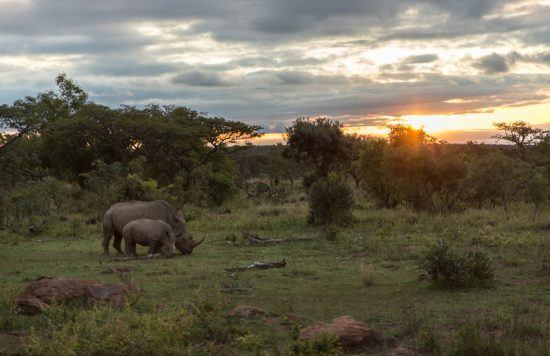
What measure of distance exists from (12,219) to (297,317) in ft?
59.2

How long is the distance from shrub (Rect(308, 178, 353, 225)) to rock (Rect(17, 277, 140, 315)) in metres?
13.2

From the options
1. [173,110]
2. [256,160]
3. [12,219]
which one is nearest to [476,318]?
[12,219]

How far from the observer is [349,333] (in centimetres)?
741

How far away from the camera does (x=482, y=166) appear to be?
29766mm

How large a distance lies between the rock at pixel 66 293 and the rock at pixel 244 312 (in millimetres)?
1755

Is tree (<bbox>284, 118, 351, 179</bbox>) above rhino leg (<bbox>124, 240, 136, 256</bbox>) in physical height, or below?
above

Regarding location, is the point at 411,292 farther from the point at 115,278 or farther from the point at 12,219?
the point at 12,219

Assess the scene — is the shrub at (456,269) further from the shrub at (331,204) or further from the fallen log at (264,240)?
the shrub at (331,204)

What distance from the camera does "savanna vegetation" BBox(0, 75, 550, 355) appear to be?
7602mm

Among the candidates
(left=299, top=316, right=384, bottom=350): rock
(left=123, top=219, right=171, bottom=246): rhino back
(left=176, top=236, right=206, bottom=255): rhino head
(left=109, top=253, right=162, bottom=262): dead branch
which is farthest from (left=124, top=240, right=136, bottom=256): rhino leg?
(left=299, top=316, right=384, bottom=350): rock

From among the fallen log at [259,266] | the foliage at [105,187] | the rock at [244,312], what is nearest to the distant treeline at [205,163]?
the foliage at [105,187]

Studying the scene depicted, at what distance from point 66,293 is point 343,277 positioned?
5.66 meters

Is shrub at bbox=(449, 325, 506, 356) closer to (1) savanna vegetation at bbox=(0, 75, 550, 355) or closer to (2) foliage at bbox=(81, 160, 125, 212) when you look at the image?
(1) savanna vegetation at bbox=(0, 75, 550, 355)

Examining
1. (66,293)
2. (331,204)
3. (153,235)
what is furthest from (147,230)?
(331,204)
